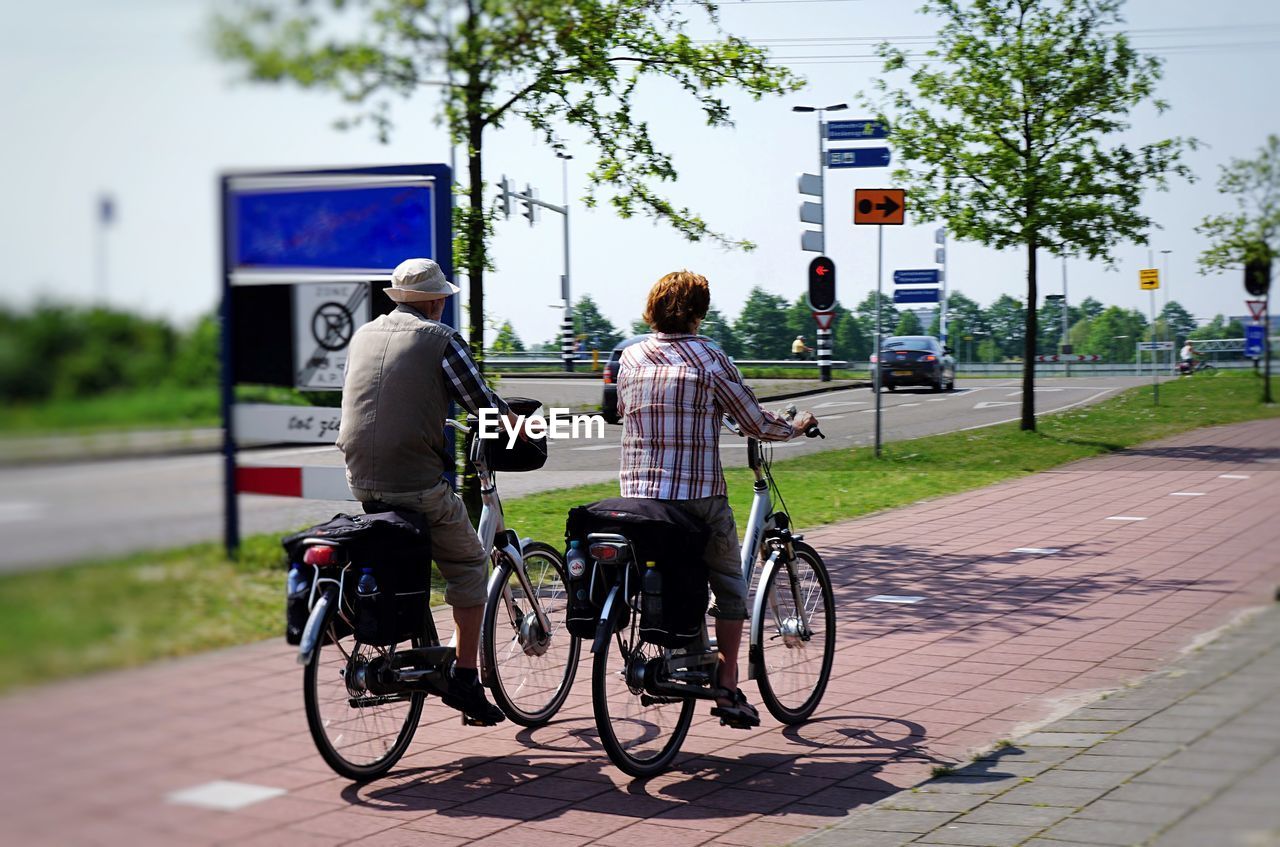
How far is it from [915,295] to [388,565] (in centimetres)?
185

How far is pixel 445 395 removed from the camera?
147 inches

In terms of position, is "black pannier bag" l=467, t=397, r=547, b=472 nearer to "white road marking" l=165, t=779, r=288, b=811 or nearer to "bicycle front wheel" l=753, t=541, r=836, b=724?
"bicycle front wheel" l=753, t=541, r=836, b=724

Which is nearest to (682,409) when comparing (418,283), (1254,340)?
(418,283)

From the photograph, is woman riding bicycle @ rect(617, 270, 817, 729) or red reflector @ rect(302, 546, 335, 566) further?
woman riding bicycle @ rect(617, 270, 817, 729)

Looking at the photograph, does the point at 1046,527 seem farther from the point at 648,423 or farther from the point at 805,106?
the point at 805,106

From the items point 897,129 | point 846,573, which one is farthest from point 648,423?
point 846,573

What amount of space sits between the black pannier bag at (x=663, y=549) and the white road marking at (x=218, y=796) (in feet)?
8.91

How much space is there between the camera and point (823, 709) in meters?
4.97

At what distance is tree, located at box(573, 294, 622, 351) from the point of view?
3.16 meters

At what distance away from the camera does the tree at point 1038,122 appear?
155 centimetres

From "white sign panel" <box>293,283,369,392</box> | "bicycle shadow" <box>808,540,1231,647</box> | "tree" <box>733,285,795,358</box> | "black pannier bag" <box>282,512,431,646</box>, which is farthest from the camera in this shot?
"bicycle shadow" <box>808,540,1231,647</box>

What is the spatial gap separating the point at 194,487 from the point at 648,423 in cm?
320

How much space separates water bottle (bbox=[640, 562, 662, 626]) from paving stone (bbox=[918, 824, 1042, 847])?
1018 mm

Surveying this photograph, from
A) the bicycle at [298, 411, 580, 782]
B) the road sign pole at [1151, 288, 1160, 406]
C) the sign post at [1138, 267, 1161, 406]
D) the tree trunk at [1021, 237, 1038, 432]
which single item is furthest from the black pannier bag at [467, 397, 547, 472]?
the sign post at [1138, 267, 1161, 406]
